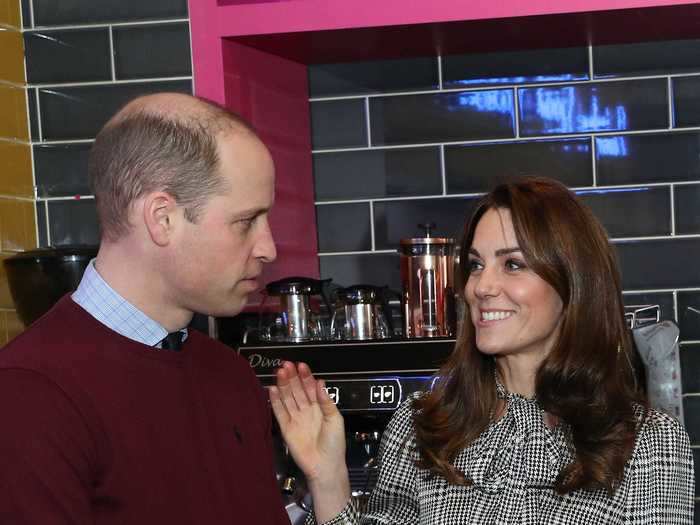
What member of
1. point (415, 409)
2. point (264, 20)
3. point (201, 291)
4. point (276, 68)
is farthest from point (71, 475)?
point (276, 68)

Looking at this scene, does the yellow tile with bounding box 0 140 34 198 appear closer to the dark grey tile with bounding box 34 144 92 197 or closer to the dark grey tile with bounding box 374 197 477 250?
the dark grey tile with bounding box 34 144 92 197

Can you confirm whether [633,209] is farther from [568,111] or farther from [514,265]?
[514,265]

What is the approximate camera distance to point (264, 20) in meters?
2.26

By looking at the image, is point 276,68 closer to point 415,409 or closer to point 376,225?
point 376,225

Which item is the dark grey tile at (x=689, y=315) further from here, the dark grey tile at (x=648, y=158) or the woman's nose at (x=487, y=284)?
the woman's nose at (x=487, y=284)

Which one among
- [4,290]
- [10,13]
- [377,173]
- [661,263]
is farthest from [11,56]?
[661,263]

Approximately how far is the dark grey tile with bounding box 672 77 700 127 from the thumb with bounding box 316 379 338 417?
1289 mm

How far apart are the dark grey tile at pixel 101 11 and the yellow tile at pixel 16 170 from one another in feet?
0.90

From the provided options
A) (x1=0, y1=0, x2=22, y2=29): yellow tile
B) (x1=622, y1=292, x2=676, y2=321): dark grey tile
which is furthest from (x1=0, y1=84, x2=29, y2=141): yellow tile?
(x1=622, y1=292, x2=676, y2=321): dark grey tile

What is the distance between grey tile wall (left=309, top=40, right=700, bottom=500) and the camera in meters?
2.63

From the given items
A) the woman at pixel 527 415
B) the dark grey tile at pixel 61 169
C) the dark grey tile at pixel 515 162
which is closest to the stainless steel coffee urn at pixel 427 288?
the woman at pixel 527 415

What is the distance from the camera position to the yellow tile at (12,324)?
2.34 metres

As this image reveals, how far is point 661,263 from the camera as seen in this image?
2639mm

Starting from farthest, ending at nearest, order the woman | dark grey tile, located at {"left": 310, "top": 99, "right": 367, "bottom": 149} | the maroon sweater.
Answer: dark grey tile, located at {"left": 310, "top": 99, "right": 367, "bottom": 149}, the woman, the maroon sweater
